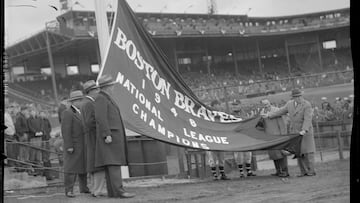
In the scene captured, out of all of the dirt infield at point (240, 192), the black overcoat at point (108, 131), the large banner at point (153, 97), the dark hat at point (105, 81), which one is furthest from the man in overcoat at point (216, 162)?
the dark hat at point (105, 81)

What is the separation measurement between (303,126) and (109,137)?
110 inches

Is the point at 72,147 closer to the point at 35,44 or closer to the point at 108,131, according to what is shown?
the point at 108,131

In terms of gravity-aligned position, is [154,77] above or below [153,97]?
above

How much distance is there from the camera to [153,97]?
537 cm

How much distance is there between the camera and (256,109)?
8.16 metres

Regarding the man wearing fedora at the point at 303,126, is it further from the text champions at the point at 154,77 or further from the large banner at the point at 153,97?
the text champions at the point at 154,77

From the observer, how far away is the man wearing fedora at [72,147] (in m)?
5.77

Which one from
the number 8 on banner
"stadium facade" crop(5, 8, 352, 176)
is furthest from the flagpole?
the number 8 on banner

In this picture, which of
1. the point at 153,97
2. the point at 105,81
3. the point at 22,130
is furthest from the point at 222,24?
the point at 22,130

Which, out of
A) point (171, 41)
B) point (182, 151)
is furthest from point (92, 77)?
point (182, 151)

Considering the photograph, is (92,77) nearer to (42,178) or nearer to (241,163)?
(42,178)

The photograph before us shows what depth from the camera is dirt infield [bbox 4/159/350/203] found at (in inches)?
163

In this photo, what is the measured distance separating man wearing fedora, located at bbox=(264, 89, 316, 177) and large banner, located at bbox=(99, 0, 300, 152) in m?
1.08

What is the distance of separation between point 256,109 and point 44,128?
347 cm
